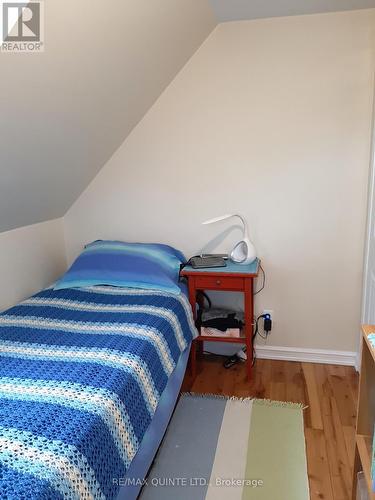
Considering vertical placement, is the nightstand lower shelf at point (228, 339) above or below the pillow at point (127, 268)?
below

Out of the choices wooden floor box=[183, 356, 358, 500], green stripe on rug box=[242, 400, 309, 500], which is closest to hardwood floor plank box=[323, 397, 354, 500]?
wooden floor box=[183, 356, 358, 500]

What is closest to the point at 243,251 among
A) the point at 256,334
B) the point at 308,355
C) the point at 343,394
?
the point at 256,334

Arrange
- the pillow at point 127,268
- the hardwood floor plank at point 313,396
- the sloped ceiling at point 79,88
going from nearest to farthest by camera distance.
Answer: the sloped ceiling at point 79,88, the hardwood floor plank at point 313,396, the pillow at point 127,268

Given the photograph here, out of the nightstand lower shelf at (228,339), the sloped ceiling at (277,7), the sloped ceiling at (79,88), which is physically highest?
the sloped ceiling at (277,7)

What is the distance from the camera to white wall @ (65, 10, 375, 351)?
2264 mm

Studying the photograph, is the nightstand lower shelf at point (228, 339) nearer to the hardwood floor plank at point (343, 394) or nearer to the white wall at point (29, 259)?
the hardwood floor plank at point (343, 394)

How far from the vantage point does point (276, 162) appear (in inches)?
94.9

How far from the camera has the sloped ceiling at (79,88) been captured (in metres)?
1.39

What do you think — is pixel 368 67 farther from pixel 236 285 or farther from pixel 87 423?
pixel 87 423

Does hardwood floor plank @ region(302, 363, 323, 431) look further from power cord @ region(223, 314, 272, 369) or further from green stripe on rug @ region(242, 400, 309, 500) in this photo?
power cord @ region(223, 314, 272, 369)

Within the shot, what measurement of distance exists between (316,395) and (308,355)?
42cm

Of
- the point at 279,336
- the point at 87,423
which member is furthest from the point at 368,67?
the point at 87,423

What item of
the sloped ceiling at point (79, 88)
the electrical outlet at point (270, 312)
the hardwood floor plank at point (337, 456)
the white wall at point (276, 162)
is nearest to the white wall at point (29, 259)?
the sloped ceiling at point (79, 88)

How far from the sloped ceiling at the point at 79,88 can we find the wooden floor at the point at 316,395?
5.07ft
